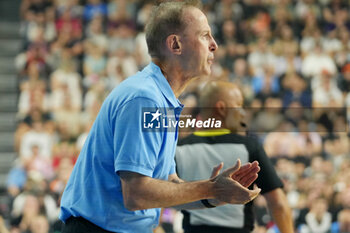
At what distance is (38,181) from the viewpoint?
761 centimetres

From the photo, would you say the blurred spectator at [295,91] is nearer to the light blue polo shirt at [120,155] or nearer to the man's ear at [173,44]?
the man's ear at [173,44]

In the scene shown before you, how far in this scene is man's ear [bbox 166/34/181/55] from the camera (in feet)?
7.55

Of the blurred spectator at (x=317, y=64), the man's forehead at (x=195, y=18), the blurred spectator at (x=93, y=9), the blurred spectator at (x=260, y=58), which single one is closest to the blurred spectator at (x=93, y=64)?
the blurred spectator at (x=93, y=9)

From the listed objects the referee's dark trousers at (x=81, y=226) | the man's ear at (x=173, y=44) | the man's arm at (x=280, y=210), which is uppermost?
the man's ear at (x=173, y=44)

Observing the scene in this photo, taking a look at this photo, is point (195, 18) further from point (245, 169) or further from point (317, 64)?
point (317, 64)

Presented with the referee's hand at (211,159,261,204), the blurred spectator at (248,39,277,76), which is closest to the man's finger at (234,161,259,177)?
the referee's hand at (211,159,261,204)

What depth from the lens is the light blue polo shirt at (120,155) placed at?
2.02 metres

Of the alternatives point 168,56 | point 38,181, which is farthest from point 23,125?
Result: point 168,56

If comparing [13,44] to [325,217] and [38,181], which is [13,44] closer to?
[38,181]

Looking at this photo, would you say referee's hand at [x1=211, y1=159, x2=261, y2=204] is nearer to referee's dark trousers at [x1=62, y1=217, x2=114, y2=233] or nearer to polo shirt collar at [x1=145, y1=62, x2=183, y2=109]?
polo shirt collar at [x1=145, y1=62, x2=183, y2=109]

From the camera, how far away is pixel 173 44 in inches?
91.0

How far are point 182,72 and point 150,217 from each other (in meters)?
0.58

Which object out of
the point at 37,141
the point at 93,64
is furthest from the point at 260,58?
the point at 37,141

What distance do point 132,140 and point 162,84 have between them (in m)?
0.31
